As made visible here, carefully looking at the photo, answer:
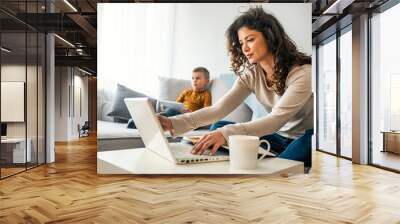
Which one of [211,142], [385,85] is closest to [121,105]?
[211,142]

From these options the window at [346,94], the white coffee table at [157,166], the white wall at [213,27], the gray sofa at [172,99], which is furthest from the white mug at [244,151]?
the window at [346,94]

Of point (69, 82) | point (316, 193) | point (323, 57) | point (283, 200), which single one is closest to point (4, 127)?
point (283, 200)

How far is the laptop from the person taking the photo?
4188 mm

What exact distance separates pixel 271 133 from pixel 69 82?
9.09 m

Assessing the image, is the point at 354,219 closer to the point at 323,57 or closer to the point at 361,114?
the point at 361,114

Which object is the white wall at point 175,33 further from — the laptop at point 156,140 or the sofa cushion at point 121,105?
the laptop at point 156,140

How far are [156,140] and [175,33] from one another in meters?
1.35

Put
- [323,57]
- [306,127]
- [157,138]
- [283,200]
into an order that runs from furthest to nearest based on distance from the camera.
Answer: [323,57], [306,127], [157,138], [283,200]

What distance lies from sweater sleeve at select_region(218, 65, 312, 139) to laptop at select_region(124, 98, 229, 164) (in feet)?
1.41

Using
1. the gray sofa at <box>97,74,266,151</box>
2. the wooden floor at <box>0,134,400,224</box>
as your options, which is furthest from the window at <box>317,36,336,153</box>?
the gray sofa at <box>97,74,266,151</box>

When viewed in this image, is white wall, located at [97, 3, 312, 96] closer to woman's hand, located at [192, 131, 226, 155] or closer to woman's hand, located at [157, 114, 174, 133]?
woman's hand, located at [157, 114, 174, 133]

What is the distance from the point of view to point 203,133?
4426 mm

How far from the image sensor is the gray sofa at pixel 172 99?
446cm

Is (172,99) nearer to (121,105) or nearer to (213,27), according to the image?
(121,105)
